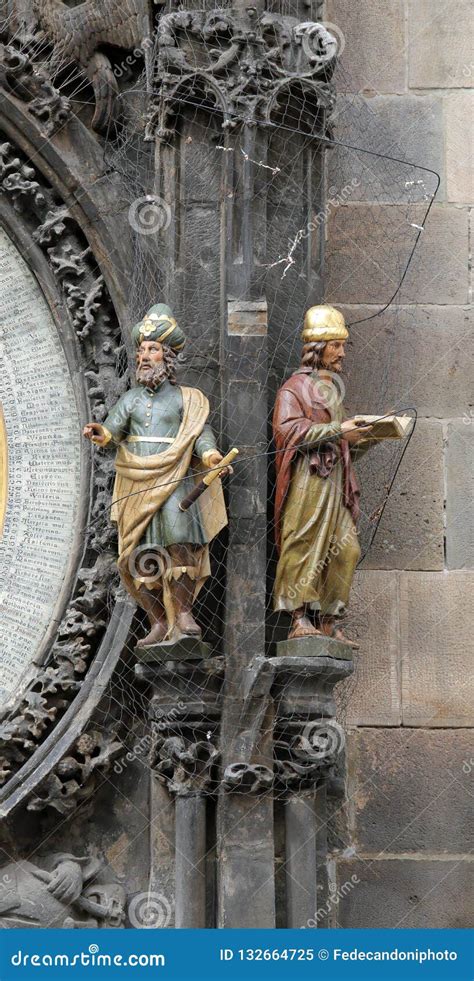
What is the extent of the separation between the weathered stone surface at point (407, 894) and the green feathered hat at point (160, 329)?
2542 millimetres

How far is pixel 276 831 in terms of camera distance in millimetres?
9875

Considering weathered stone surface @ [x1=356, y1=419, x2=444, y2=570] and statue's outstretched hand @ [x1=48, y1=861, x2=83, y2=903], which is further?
weathered stone surface @ [x1=356, y1=419, x2=444, y2=570]

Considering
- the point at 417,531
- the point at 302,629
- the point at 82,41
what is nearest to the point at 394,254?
the point at 417,531

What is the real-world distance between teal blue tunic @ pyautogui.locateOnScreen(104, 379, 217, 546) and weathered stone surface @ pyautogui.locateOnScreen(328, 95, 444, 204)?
1780mm

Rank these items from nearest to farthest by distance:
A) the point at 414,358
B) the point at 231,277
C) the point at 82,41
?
the point at 231,277 → the point at 82,41 → the point at 414,358

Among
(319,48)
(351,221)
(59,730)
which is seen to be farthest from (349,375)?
(59,730)

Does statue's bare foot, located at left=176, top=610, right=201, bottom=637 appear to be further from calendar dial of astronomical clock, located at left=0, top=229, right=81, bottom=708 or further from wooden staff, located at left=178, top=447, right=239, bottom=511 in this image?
calendar dial of astronomical clock, located at left=0, top=229, right=81, bottom=708

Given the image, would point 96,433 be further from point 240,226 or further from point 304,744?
point 304,744

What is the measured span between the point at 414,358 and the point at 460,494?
2.34 ft

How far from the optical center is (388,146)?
445 inches

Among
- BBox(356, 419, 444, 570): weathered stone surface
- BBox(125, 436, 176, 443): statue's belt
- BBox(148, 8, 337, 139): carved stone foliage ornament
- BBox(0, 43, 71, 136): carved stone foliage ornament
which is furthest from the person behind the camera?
BBox(356, 419, 444, 570): weathered stone surface

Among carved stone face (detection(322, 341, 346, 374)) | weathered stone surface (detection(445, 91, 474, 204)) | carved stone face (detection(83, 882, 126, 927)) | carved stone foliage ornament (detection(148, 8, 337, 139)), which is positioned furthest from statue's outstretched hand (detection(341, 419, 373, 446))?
carved stone face (detection(83, 882, 126, 927))

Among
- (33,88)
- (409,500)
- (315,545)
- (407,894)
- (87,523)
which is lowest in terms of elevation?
(407,894)

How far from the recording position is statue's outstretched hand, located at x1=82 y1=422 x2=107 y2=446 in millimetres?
9867
